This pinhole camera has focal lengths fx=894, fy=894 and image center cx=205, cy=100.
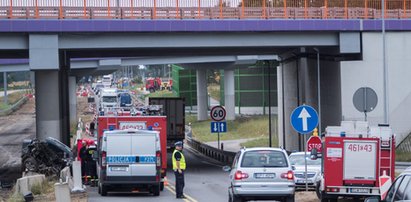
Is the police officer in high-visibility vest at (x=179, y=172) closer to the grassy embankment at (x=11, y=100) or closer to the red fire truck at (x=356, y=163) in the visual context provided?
the red fire truck at (x=356, y=163)

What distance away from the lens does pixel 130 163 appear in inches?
1050

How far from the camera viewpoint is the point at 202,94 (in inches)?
3708

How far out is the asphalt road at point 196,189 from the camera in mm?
26609

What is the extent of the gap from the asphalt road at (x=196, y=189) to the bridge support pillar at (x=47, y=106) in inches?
241

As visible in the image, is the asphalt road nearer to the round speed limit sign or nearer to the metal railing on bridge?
the round speed limit sign

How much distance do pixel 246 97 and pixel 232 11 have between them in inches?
2269

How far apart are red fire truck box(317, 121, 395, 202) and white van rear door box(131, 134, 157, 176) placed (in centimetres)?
642

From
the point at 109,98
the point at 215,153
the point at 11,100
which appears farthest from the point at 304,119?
the point at 11,100

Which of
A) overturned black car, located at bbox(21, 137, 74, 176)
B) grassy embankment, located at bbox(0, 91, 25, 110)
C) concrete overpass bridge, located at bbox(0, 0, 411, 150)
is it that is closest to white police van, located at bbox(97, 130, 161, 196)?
overturned black car, located at bbox(21, 137, 74, 176)

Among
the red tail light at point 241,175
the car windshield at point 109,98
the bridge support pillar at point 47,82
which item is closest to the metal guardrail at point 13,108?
the car windshield at point 109,98

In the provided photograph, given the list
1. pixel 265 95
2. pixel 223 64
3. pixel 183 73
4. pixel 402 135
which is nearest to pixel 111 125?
pixel 402 135

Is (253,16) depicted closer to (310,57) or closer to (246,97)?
(310,57)

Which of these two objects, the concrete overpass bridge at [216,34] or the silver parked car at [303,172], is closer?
the silver parked car at [303,172]

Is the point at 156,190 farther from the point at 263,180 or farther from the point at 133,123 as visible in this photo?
the point at 263,180
